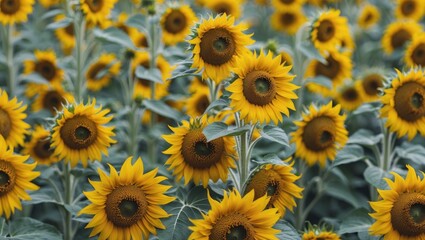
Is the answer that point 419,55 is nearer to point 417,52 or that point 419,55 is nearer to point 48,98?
point 417,52

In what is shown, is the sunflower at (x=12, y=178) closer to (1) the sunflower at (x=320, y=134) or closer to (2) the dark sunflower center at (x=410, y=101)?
(1) the sunflower at (x=320, y=134)

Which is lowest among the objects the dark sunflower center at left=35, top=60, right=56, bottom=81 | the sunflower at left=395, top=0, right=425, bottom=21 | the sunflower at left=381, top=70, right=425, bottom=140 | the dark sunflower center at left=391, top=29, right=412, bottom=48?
the sunflower at left=381, top=70, right=425, bottom=140

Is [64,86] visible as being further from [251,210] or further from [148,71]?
[251,210]

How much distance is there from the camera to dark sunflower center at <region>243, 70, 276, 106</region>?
2.87 m

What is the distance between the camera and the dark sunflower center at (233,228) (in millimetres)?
2746

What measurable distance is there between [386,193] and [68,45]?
121 inches

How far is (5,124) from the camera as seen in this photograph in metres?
3.35

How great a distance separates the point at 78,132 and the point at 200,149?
2.09 ft

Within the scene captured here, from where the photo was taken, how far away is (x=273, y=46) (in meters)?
4.11

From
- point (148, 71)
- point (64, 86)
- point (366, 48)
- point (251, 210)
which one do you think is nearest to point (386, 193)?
point (251, 210)

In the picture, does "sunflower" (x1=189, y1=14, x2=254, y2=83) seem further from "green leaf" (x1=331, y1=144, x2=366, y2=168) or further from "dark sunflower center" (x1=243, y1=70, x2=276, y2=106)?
"green leaf" (x1=331, y1=144, x2=366, y2=168)

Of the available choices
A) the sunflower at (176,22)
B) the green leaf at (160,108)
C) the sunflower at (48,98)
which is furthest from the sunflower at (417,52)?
the sunflower at (48,98)

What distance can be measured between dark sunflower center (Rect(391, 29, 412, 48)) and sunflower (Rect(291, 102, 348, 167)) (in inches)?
70.8

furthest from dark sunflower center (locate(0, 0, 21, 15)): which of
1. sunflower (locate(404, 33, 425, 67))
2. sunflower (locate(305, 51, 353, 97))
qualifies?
sunflower (locate(404, 33, 425, 67))
